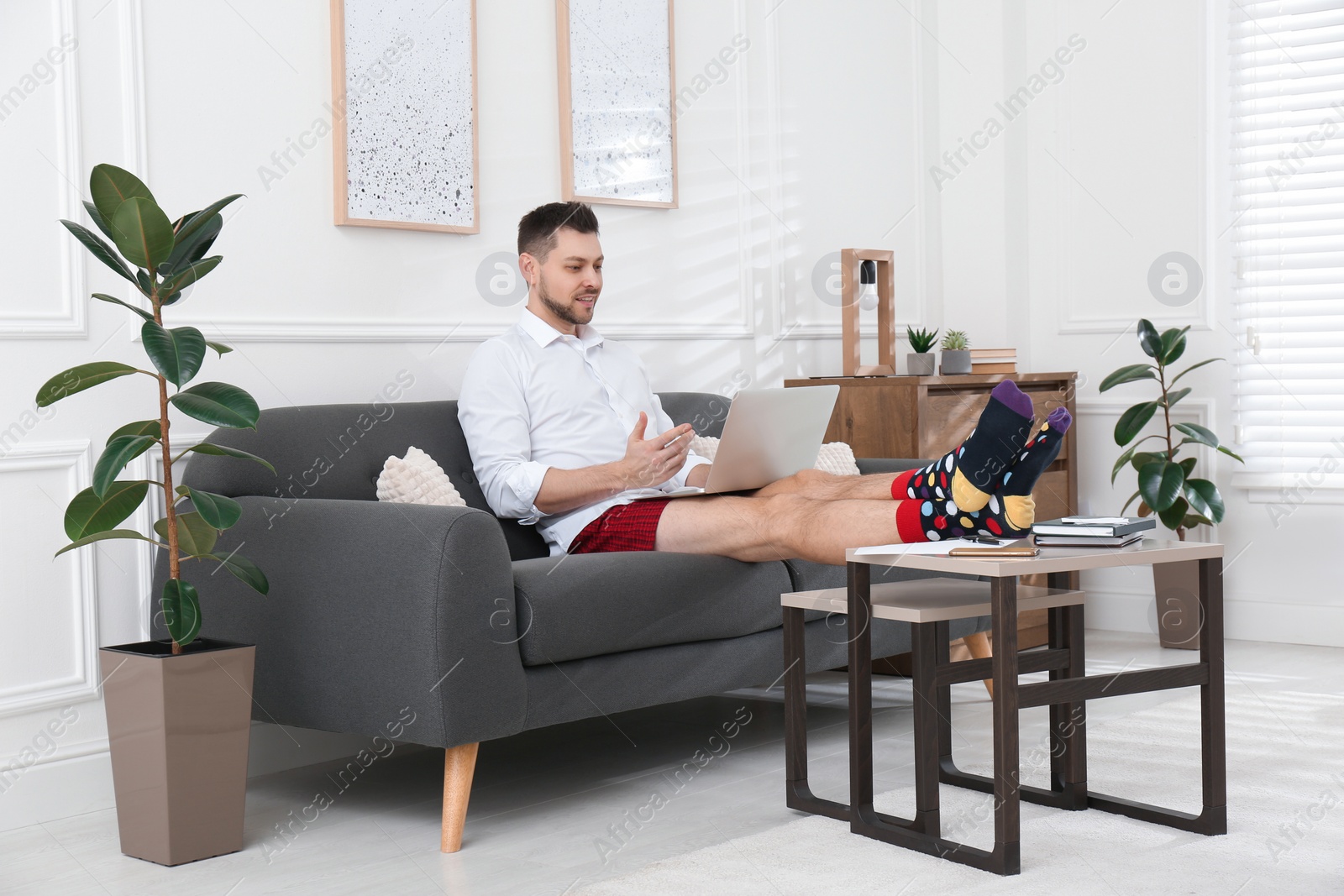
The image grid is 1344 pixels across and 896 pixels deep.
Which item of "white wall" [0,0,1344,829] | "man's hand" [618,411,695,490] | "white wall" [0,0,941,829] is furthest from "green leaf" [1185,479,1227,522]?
"man's hand" [618,411,695,490]

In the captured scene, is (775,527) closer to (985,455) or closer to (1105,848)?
(985,455)

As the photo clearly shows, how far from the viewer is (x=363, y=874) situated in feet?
7.44

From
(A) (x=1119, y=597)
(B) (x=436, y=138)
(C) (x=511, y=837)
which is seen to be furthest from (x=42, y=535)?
(A) (x=1119, y=597)

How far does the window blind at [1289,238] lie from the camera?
429 cm

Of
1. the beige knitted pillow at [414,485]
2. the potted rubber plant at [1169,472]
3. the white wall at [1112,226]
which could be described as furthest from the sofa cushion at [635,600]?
the white wall at [1112,226]

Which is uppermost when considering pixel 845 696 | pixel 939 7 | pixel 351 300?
pixel 939 7

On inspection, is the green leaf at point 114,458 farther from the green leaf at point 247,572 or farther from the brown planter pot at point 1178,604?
the brown planter pot at point 1178,604

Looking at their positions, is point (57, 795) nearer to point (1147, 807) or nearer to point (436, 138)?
point (436, 138)

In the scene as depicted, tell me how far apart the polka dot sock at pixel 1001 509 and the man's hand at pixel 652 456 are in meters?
0.55

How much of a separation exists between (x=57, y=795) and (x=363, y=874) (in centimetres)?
85

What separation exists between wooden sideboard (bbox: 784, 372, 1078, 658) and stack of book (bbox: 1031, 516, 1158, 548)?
5.53ft

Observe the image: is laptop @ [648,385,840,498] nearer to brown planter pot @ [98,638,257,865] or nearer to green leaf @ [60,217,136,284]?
brown planter pot @ [98,638,257,865]

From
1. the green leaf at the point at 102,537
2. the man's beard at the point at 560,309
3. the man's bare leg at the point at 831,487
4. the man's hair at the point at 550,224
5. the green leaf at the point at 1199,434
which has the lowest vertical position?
the green leaf at the point at 102,537

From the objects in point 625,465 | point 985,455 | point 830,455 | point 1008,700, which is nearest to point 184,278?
point 625,465
